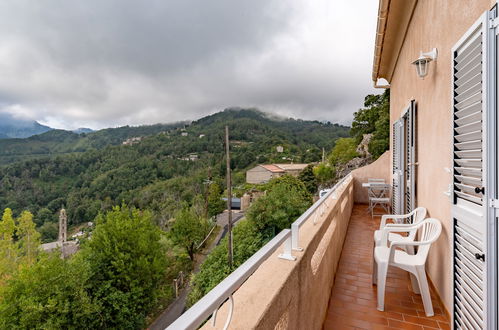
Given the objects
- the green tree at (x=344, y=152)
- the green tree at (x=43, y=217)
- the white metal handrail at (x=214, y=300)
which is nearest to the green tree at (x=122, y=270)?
the white metal handrail at (x=214, y=300)

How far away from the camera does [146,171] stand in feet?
163

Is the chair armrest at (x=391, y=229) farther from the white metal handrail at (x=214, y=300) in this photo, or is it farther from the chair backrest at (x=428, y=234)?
the white metal handrail at (x=214, y=300)

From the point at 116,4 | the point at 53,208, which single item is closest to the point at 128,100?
the point at 53,208

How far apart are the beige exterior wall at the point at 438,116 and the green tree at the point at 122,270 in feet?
40.2

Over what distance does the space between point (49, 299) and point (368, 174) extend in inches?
471

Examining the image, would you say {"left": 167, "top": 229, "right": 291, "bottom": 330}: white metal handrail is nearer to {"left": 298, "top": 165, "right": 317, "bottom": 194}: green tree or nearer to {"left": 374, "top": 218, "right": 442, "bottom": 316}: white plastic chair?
{"left": 374, "top": 218, "right": 442, "bottom": 316}: white plastic chair

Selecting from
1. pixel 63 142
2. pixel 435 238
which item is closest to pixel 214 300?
pixel 435 238

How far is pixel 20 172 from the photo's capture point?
Answer: 4688cm

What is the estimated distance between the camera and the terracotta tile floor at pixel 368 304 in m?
2.22

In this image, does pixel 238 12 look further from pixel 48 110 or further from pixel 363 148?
pixel 48 110

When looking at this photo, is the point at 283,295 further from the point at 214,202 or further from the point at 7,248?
the point at 214,202

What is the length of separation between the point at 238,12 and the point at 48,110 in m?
80.2

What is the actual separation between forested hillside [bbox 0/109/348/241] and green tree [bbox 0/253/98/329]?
22760 mm

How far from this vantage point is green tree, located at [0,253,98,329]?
339 inches
